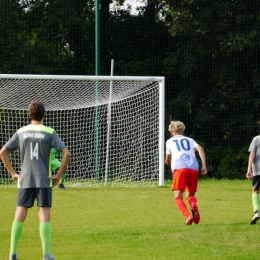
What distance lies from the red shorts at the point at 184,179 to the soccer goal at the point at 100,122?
9196mm

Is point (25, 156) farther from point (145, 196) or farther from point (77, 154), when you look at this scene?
point (77, 154)

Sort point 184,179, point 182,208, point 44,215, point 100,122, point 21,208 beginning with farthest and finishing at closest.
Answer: point 100,122, point 184,179, point 182,208, point 21,208, point 44,215

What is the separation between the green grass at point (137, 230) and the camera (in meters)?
8.30

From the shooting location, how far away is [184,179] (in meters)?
10.9

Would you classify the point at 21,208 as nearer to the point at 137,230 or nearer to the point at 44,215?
the point at 44,215

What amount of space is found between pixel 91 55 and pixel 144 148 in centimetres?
793

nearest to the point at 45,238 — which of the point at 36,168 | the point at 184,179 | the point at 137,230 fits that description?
the point at 36,168

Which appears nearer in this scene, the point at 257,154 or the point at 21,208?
the point at 21,208

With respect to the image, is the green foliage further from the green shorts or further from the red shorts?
the green shorts

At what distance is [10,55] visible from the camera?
27172 millimetres

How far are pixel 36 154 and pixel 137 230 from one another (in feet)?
9.38

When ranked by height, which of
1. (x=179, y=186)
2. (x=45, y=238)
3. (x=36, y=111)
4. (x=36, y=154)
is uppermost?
(x=36, y=111)

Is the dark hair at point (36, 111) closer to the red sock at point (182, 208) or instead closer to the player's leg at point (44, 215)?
the player's leg at point (44, 215)

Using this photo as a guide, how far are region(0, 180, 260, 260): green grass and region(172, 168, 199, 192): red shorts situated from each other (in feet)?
1.87
